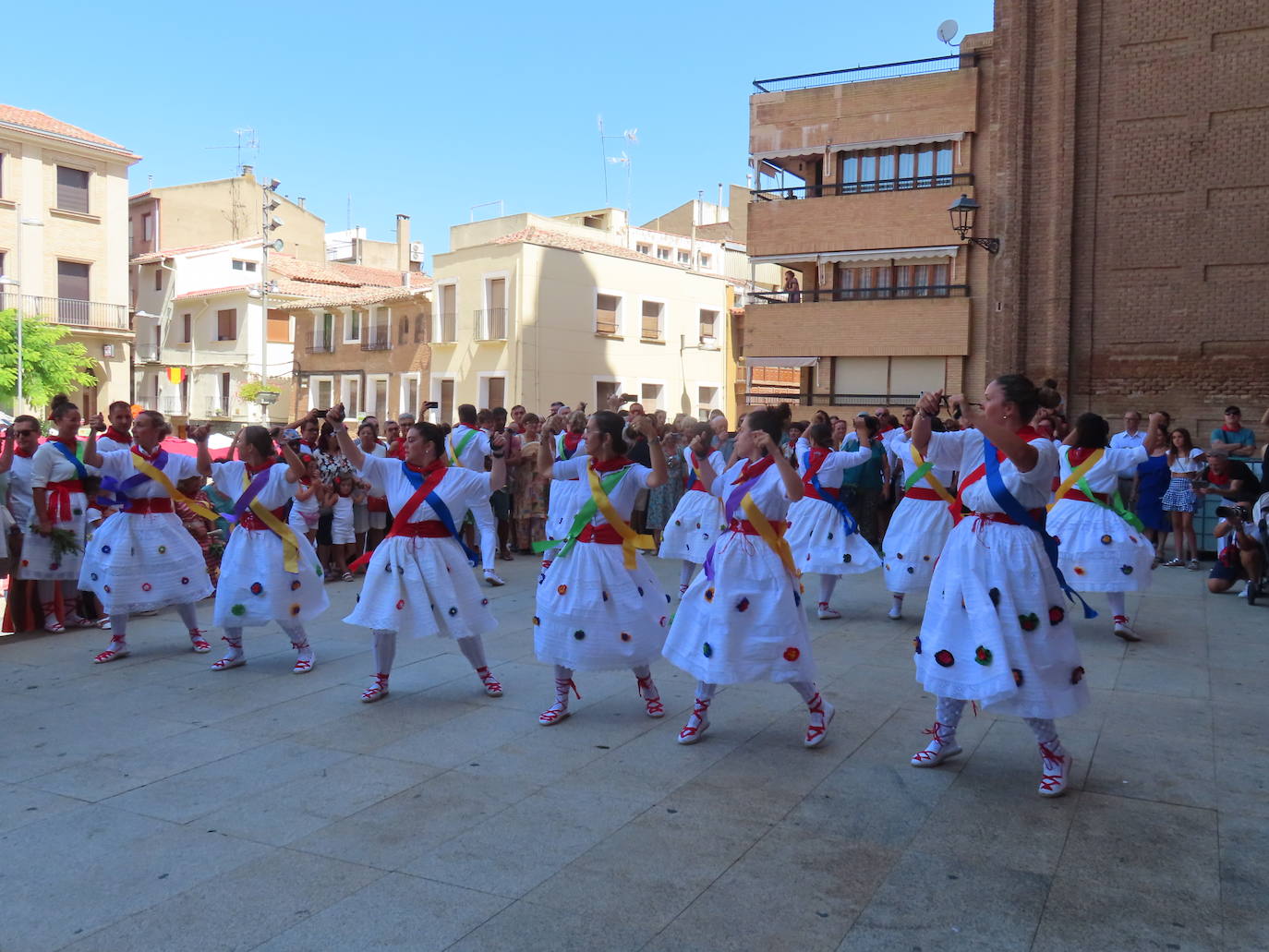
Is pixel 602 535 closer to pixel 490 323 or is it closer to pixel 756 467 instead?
pixel 756 467

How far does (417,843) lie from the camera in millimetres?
4547

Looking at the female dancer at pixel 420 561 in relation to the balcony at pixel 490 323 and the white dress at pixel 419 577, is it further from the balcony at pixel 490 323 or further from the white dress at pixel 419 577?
the balcony at pixel 490 323

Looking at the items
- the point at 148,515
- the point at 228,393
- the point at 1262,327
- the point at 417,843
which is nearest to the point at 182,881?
the point at 417,843

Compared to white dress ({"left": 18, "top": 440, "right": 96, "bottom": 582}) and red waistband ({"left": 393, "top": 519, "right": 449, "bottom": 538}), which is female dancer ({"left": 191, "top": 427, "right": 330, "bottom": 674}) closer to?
red waistband ({"left": 393, "top": 519, "right": 449, "bottom": 538})

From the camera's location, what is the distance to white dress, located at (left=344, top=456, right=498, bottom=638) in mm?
6805

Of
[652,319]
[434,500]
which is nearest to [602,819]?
[434,500]

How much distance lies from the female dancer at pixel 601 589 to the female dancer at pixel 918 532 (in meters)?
3.60

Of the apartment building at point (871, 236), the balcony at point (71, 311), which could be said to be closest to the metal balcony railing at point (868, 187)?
the apartment building at point (871, 236)

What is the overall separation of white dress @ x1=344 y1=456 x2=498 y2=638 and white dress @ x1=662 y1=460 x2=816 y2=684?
1489mm

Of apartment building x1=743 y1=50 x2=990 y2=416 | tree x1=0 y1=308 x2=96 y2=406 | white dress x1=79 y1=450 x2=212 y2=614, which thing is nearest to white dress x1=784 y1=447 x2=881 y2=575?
white dress x1=79 y1=450 x2=212 y2=614

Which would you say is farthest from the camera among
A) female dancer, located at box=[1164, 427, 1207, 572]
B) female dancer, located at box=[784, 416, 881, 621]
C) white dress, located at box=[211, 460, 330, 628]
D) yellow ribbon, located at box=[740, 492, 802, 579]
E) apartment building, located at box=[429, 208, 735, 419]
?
apartment building, located at box=[429, 208, 735, 419]

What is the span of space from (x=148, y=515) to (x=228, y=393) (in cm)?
3754

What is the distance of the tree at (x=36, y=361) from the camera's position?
33844mm

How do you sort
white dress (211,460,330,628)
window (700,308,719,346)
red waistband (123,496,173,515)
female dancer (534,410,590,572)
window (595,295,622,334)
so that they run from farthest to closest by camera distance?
window (700,308,719,346) < window (595,295,622,334) < red waistband (123,496,173,515) < white dress (211,460,330,628) < female dancer (534,410,590,572)
